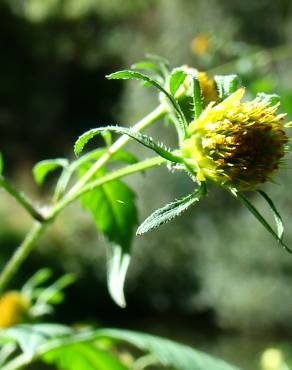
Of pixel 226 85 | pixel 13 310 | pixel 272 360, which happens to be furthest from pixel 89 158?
pixel 272 360

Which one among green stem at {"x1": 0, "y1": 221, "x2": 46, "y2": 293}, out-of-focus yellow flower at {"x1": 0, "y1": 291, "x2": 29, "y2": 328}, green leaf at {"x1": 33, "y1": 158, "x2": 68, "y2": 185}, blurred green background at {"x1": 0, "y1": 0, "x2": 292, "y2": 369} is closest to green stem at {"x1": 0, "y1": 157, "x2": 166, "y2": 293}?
green stem at {"x1": 0, "y1": 221, "x2": 46, "y2": 293}

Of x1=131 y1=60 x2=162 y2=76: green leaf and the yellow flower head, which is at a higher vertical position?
x1=131 y1=60 x2=162 y2=76: green leaf

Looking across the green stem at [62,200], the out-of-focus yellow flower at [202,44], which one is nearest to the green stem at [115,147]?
the green stem at [62,200]

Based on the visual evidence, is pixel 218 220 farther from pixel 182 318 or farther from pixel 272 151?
pixel 272 151

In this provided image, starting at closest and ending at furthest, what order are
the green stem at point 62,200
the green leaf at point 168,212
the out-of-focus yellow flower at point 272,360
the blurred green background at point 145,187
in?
1. the green leaf at point 168,212
2. the green stem at point 62,200
3. the out-of-focus yellow flower at point 272,360
4. the blurred green background at point 145,187

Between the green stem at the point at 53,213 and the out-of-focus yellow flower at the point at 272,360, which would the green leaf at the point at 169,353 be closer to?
the green stem at the point at 53,213

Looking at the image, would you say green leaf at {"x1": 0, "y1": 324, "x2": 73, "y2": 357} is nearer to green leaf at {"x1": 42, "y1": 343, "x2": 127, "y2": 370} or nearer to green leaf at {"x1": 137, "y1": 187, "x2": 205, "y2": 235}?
green leaf at {"x1": 42, "y1": 343, "x2": 127, "y2": 370}
